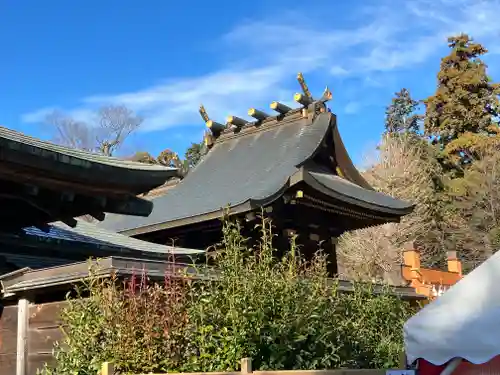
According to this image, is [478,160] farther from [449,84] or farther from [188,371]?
[188,371]

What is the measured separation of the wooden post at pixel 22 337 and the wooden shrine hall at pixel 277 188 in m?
4.06

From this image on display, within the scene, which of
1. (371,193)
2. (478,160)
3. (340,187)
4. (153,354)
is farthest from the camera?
(478,160)

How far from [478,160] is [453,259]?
43.2ft

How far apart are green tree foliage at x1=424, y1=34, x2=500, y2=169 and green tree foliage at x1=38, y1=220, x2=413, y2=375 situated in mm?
26515

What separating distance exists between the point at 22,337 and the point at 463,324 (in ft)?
12.7

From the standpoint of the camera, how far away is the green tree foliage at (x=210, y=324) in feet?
15.0

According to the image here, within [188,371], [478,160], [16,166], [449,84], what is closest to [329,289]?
[188,371]

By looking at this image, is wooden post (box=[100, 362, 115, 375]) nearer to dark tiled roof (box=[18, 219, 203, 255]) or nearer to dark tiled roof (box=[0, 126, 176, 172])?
dark tiled roof (box=[0, 126, 176, 172])

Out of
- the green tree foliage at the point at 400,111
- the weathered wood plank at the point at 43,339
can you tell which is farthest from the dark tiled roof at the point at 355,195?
the green tree foliage at the point at 400,111

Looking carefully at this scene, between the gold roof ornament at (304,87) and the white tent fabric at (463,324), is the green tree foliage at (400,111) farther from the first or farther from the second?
the white tent fabric at (463,324)

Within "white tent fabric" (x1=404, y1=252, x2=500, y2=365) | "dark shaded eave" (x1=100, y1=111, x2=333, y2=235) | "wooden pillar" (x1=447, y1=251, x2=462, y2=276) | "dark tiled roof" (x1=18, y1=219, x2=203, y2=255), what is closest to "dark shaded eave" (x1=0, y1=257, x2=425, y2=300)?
"dark tiled roof" (x1=18, y1=219, x2=203, y2=255)

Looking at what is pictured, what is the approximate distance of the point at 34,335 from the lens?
18.4ft

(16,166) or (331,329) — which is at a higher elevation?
(16,166)

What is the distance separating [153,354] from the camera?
457cm
